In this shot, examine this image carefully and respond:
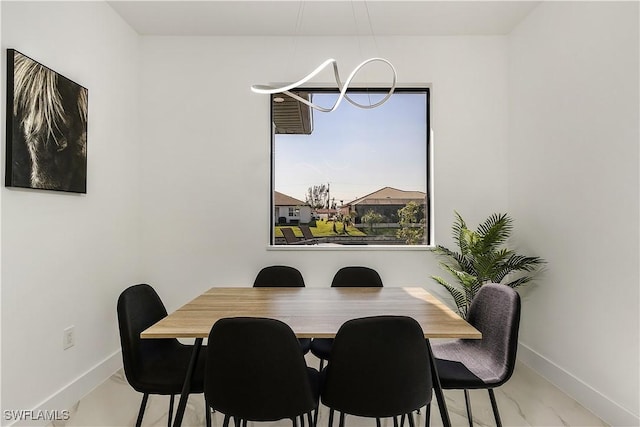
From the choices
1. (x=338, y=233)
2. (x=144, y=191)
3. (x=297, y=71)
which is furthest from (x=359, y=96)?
(x=144, y=191)

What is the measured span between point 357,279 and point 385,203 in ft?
3.33

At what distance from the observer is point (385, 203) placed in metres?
3.54

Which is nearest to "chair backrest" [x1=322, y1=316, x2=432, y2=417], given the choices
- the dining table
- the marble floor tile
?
the dining table

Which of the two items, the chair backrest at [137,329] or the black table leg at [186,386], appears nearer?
the black table leg at [186,386]

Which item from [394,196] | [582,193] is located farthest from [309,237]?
[582,193]

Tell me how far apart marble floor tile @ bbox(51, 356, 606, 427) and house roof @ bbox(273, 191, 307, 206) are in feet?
5.52

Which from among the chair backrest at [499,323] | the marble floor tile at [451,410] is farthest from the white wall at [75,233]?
the chair backrest at [499,323]

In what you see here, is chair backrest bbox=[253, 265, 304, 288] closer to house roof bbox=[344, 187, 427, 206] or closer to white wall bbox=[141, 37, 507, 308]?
white wall bbox=[141, 37, 507, 308]

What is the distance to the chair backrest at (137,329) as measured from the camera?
178 centimetres

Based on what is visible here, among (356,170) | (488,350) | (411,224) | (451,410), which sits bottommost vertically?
(451,410)

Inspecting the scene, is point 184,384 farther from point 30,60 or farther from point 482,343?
point 30,60

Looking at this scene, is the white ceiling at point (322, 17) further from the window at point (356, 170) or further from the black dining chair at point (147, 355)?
the black dining chair at point (147, 355)

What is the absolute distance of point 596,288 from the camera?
238 centimetres

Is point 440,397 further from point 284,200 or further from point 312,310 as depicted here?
point 284,200
